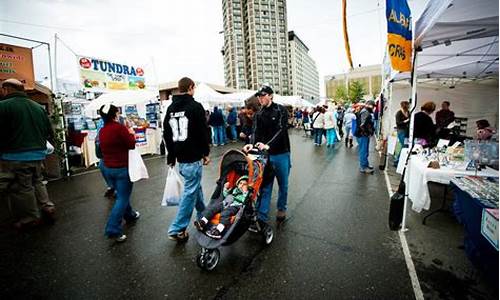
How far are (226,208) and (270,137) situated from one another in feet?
4.02

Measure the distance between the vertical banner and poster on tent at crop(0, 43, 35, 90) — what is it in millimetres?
7837

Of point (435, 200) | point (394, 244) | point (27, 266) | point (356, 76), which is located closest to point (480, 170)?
point (435, 200)

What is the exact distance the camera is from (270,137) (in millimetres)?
3502

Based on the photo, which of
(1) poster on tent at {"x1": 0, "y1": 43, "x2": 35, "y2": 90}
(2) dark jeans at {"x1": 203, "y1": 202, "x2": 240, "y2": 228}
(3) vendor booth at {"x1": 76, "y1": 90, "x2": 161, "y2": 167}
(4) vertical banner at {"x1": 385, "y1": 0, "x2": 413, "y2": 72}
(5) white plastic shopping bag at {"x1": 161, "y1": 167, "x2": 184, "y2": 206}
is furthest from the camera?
(3) vendor booth at {"x1": 76, "y1": 90, "x2": 161, "y2": 167}

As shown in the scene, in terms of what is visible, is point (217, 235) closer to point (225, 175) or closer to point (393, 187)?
point (225, 175)

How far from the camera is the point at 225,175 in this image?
3129 mm

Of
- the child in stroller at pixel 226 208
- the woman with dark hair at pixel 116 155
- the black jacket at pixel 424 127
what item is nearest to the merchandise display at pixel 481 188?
the child in stroller at pixel 226 208

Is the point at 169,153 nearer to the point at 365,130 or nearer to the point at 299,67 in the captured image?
the point at 365,130

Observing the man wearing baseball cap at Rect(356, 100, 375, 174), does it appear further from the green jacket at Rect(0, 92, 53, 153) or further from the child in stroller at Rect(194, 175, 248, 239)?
the green jacket at Rect(0, 92, 53, 153)

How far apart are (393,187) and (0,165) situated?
713 cm

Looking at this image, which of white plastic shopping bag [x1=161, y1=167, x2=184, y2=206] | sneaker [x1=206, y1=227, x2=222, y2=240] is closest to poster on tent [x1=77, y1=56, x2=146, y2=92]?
white plastic shopping bag [x1=161, y1=167, x2=184, y2=206]

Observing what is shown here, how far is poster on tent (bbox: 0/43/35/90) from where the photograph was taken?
5801 millimetres

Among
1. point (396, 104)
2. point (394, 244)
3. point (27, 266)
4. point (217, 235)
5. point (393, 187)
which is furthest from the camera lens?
point (396, 104)

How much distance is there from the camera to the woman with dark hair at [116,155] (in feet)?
10.5
